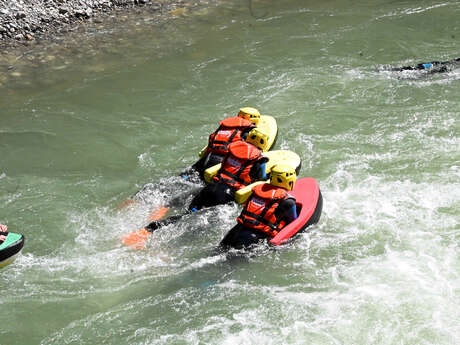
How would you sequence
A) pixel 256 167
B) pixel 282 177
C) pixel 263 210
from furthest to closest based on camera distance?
pixel 256 167 < pixel 282 177 < pixel 263 210

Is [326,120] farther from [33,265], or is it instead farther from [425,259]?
[33,265]

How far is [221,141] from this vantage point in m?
7.25

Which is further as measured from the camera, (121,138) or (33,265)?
(121,138)

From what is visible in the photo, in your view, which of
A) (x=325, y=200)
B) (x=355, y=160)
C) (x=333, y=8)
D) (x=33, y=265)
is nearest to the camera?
(x=33, y=265)

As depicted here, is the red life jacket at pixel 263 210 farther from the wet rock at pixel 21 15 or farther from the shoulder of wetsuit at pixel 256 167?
the wet rock at pixel 21 15

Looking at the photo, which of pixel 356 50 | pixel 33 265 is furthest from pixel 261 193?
pixel 356 50

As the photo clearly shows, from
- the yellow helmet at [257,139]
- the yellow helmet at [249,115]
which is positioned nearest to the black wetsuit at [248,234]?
the yellow helmet at [257,139]

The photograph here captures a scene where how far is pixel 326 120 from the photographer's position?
926 cm

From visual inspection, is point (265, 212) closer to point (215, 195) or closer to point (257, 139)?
point (215, 195)

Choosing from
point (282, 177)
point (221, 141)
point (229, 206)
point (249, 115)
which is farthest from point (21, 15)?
point (282, 177)

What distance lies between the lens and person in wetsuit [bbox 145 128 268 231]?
6613 mm

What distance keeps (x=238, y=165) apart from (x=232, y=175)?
0.15m

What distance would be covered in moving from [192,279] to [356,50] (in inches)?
317

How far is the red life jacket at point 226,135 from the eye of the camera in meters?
7.24
